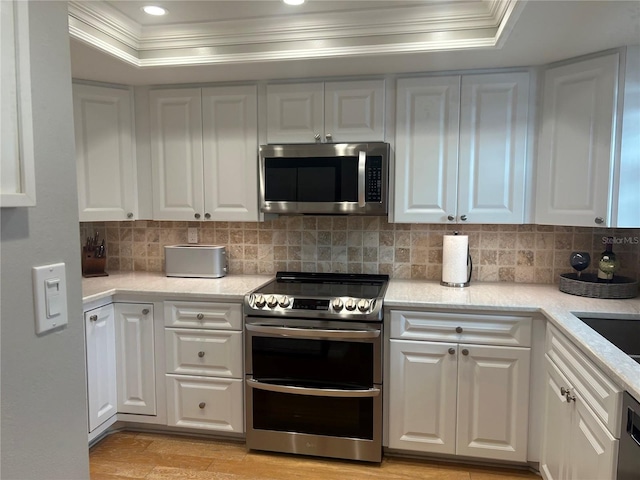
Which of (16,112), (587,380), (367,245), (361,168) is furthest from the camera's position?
(367,245)

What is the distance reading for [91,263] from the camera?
2.97 meters

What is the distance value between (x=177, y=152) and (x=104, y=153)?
1.47 ft

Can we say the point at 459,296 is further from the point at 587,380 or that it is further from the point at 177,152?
the point at 177,152

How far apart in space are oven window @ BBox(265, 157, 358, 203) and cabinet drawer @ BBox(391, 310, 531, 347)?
742 mm

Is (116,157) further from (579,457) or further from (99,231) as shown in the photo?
(579,457)

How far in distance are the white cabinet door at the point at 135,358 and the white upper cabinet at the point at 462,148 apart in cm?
165

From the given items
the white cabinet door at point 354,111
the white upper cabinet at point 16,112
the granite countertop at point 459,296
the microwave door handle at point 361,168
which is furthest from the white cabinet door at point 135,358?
the white upper cabinet at point 16,112

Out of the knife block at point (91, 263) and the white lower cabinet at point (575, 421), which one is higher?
the knife block at point (91, 263)

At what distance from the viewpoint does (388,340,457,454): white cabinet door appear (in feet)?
7.62

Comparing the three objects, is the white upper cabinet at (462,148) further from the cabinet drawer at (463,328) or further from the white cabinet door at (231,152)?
the white cabinet door at (231,152)

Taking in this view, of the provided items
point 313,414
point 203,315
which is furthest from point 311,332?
point 203,315

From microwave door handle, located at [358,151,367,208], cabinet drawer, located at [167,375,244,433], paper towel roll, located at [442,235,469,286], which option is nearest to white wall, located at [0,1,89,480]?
cabinet drawer, located at [167,375,244,433]

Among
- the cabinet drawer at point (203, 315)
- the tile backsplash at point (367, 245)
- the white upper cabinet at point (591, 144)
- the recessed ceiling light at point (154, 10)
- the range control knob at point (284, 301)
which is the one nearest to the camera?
the white upper cabinet at point (591, 144)

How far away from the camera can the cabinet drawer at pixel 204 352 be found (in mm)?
2510
